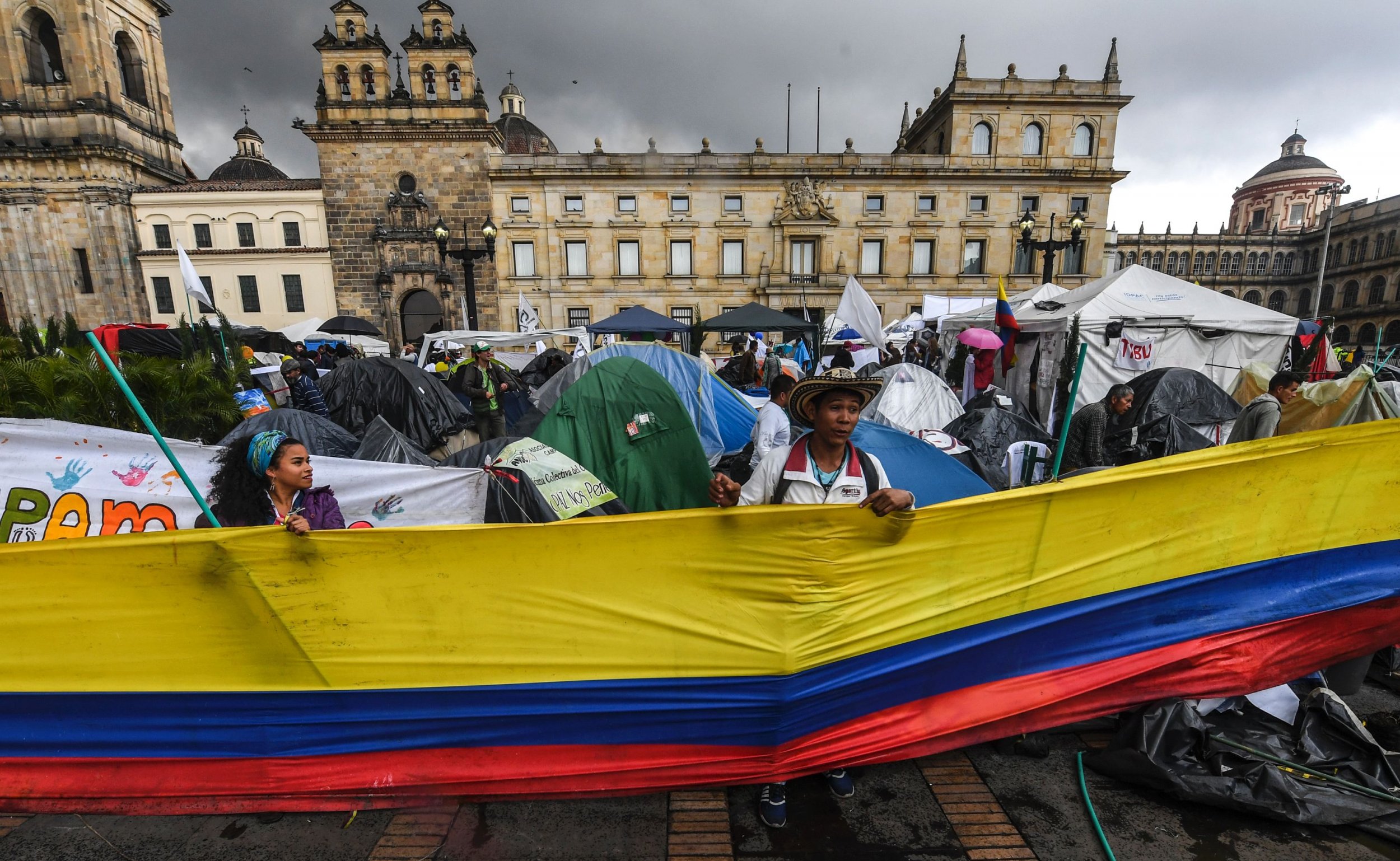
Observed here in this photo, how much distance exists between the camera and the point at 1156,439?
5.96 metres

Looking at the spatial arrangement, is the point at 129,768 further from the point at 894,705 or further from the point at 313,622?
the point at 894,705

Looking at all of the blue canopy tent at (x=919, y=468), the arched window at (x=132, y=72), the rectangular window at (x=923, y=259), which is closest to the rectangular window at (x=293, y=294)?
the arched window at (x=132, y=72)

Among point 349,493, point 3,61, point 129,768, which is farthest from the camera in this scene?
point 3,61

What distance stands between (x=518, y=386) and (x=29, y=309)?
131 ft

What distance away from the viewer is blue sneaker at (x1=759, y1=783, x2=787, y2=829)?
2.41 m

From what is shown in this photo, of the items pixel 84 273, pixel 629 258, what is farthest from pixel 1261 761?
pixel 84 273

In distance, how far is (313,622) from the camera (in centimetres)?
232

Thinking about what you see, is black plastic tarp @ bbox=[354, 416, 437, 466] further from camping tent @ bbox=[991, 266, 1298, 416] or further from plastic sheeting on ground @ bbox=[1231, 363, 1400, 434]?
camping tent @ bbox=[991, 266, 1298, 416]

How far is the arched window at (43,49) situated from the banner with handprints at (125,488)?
44.9 m

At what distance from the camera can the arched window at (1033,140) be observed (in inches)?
1179

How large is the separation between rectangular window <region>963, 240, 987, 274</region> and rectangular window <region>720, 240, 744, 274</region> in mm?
11878

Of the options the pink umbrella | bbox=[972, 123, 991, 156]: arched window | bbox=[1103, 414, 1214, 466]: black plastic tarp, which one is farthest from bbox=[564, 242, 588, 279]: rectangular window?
bbox=[1103, 414, 1214, 466]: black plastic tarp

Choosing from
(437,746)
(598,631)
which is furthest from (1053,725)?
(437,746)

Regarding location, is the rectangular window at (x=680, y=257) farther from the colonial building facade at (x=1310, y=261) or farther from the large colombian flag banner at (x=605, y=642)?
the colonial building facade at (x=1310, y=261)
